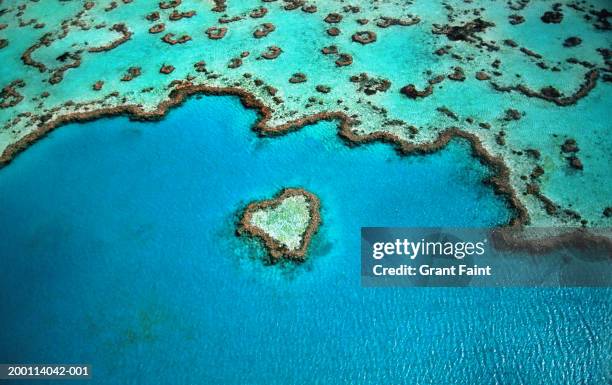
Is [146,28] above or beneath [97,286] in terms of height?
above

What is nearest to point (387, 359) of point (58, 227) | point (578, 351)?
point (578, 351)

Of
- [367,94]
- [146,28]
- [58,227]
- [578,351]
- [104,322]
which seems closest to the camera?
[578,351]

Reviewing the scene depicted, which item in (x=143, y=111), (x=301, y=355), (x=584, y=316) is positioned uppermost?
(x=143, y=111)

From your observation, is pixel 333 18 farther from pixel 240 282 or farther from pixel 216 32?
pixel 240 282

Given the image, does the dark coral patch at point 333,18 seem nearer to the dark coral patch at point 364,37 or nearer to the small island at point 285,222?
the dark coral patch at point 364,37

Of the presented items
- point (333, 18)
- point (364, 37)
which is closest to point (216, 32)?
point (333, 18)

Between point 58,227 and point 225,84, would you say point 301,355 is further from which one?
point 225,84
